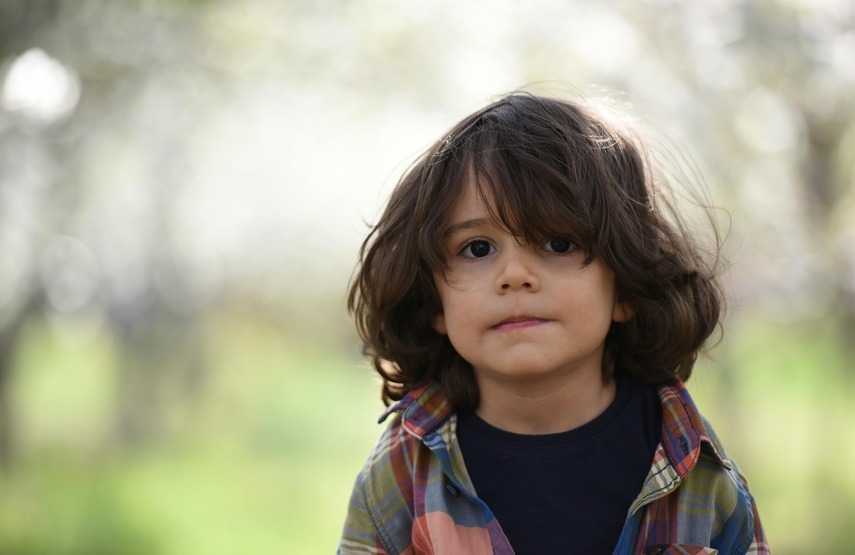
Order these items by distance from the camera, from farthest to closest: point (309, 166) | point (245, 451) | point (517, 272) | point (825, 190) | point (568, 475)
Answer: point (245, 451) < point (309, 166) < point (825, 190) < point (568, 475) < point (517, 272)

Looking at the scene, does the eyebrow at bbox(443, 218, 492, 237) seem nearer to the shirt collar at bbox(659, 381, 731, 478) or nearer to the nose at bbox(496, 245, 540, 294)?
the nose at bbox(496, 245, 540, 294)

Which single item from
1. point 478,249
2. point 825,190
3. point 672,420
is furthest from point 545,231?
point 825,190

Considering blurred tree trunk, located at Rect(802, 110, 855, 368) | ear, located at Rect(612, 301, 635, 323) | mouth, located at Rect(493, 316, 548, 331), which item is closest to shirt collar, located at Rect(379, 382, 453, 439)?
mouth, located at Rect(493, 316, 548, 331)

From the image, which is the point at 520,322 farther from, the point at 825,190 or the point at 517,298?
the point at 825,190

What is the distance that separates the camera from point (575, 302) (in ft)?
5.87

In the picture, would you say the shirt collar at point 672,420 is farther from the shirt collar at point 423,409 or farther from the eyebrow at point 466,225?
the eyebrow at point 466,225

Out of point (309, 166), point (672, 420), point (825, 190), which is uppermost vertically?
point (309, 166)

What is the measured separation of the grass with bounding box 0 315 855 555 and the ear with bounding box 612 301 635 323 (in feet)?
4.56

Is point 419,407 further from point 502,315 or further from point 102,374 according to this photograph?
point 102,374

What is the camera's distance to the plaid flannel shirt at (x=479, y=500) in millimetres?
1786

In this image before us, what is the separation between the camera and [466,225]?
1.83m

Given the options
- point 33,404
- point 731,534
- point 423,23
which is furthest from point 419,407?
point 33,404

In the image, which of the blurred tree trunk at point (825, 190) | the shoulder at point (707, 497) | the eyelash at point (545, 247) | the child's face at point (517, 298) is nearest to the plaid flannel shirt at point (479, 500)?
the shoulder at point (707, 497)

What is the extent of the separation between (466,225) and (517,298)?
0.60ft
